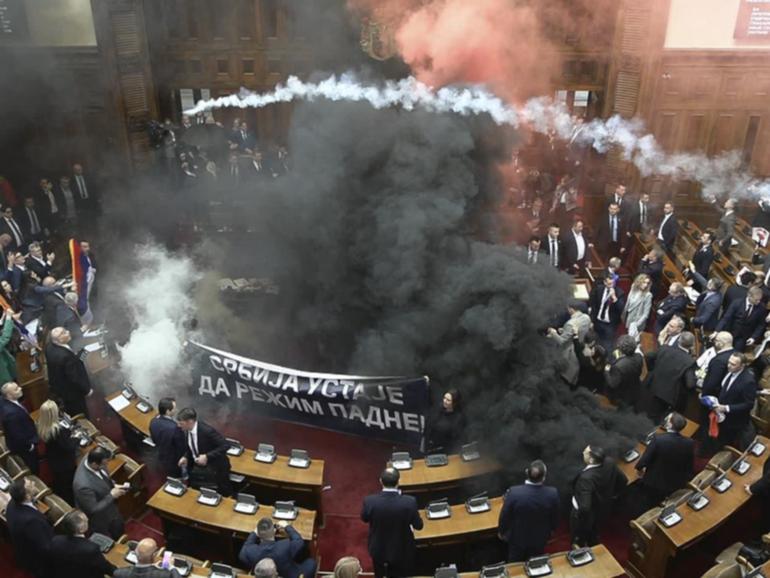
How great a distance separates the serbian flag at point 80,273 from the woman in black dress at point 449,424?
6.04 m

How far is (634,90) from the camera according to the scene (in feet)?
46.0

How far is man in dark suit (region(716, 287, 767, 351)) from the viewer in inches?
382

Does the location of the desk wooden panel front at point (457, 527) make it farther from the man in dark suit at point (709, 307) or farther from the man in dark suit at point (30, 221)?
the man in dark suit at point (30, 221)

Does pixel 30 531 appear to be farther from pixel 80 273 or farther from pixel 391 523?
pixel 80 273

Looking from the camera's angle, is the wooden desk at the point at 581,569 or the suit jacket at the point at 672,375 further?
the suit jacket at the point at 672,375

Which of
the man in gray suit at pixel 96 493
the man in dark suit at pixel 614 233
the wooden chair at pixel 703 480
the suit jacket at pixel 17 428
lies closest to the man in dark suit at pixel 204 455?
the man in gray suit at pixel 96 493

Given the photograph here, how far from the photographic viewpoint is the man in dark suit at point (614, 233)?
41.9ft

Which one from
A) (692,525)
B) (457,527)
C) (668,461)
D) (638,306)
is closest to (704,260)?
(638,306)

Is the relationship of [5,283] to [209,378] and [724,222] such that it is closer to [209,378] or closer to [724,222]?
[209,378]

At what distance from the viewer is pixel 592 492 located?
273 inches

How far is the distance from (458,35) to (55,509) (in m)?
8.68

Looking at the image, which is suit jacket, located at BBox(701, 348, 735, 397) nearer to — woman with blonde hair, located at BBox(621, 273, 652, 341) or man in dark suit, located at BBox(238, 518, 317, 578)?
woman with blonde hair, located at BBox(621, 273, 652, 341)

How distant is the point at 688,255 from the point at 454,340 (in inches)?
251

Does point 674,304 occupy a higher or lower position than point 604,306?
higher
